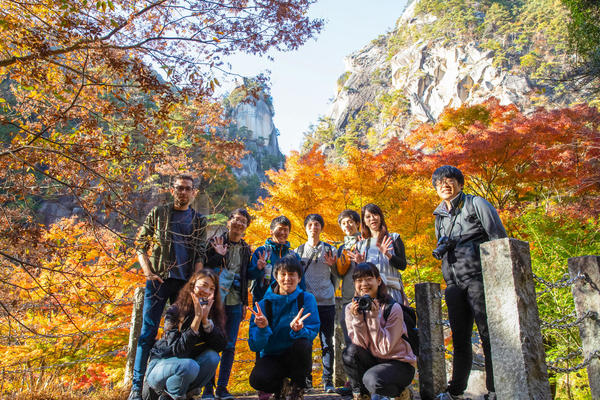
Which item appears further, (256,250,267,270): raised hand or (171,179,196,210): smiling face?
(256,250,267,270): raised hand

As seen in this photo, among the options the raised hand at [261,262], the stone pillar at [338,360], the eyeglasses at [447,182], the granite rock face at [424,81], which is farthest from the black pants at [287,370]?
the granite rock face at [424,81]

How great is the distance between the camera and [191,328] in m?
Answer: 2.74

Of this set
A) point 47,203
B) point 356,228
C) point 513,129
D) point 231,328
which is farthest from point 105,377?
point 47,203

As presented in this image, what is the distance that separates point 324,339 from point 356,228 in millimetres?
1291

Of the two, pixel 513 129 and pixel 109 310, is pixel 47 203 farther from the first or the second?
pixel 513 129

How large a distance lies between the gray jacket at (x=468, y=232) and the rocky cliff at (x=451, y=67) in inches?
1113

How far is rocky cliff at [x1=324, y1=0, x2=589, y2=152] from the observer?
36156 mm

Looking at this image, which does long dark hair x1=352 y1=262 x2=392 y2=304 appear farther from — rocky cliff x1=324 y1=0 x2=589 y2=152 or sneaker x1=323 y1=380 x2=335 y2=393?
rocky cliff x1=324 y1=0 x2=589 y2=152

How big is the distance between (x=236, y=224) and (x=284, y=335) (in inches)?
50.8

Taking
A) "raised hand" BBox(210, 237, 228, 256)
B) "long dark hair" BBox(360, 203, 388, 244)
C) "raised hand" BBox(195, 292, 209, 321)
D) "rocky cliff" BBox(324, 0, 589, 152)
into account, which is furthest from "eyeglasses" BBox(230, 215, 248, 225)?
"rocky cliff" BBox(324, 0, 589, 152)

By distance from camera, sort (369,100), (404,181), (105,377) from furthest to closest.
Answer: (369,100)
(404,181)
(105,377)

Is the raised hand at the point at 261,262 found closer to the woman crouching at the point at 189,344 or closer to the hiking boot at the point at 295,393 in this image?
the woman crouching at the point at 189,344

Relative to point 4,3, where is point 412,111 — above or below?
above

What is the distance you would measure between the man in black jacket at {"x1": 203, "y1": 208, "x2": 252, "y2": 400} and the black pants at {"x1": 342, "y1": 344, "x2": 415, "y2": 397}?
1249mm
